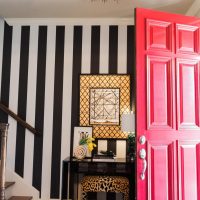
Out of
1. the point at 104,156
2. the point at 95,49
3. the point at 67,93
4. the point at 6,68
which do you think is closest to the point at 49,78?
the point at 67,93

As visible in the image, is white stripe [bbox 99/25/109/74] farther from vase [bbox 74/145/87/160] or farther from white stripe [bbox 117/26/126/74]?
vase [bbox 74/145/87/160]

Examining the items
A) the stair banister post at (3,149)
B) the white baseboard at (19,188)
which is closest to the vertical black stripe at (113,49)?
the stair banister post at (3,149)

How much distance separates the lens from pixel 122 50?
3883mm

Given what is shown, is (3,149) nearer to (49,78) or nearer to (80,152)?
(80,152)

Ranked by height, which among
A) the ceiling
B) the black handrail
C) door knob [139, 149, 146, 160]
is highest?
the ceiling

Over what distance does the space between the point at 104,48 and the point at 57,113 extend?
4.02ft

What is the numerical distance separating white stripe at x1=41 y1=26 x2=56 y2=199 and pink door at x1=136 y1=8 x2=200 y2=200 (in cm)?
190

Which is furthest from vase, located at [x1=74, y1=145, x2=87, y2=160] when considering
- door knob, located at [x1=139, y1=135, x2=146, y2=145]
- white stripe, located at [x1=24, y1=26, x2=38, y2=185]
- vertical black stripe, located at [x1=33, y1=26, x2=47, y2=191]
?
door knob, located at [x1=139, y1=135, x2=146, y2=145]

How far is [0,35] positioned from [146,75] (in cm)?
268

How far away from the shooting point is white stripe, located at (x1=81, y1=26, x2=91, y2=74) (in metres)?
3.87

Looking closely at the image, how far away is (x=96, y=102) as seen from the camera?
3.77m

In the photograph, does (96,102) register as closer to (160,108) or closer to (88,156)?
(88,156)

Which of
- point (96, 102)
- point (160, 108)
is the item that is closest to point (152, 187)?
point (160, 108)

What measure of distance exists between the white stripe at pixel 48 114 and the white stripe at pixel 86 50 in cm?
47
